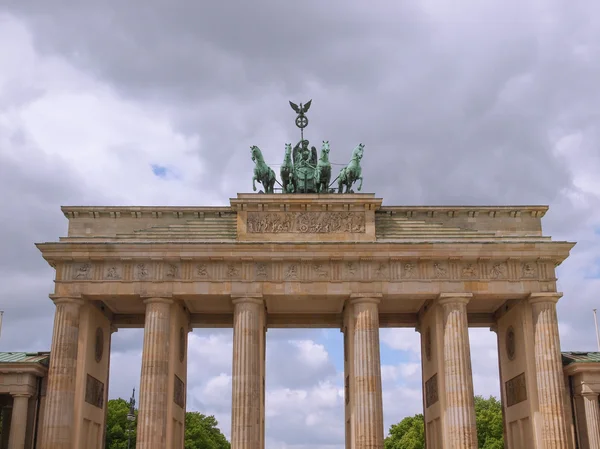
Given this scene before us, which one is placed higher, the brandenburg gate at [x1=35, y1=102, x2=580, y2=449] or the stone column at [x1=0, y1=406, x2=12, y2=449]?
the brandenburg gate at [x1=35, y1=102, x2=580, y2=449]

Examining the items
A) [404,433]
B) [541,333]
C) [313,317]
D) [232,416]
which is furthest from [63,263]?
[404,433]

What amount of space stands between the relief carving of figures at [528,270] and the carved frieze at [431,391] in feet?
24.5

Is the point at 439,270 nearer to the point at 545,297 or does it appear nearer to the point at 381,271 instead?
the point at 381,271

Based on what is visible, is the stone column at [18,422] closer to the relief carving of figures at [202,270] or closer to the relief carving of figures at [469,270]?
the relief carving of figures at [202,270]

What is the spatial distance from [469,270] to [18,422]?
24.7 meters

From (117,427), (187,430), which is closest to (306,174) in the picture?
(117,427)

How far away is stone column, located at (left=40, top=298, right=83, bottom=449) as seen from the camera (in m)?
37.5

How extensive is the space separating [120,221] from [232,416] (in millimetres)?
12506

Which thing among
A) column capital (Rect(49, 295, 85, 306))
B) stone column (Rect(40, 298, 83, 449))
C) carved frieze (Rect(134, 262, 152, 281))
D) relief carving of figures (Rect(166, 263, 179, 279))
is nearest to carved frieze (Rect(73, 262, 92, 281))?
column capital (Rect(49, 295, 85, 306))

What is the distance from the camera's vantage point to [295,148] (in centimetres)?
4472

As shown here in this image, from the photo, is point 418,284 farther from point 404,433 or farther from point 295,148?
point 404,433

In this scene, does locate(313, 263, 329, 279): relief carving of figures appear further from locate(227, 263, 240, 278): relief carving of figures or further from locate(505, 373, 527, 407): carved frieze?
locate(505, 373, 527, 407): carved frieze

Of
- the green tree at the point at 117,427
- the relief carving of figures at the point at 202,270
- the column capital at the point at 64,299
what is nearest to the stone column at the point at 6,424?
the column capital at the point at 64,299

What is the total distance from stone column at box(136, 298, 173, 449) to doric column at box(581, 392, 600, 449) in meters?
21.7
